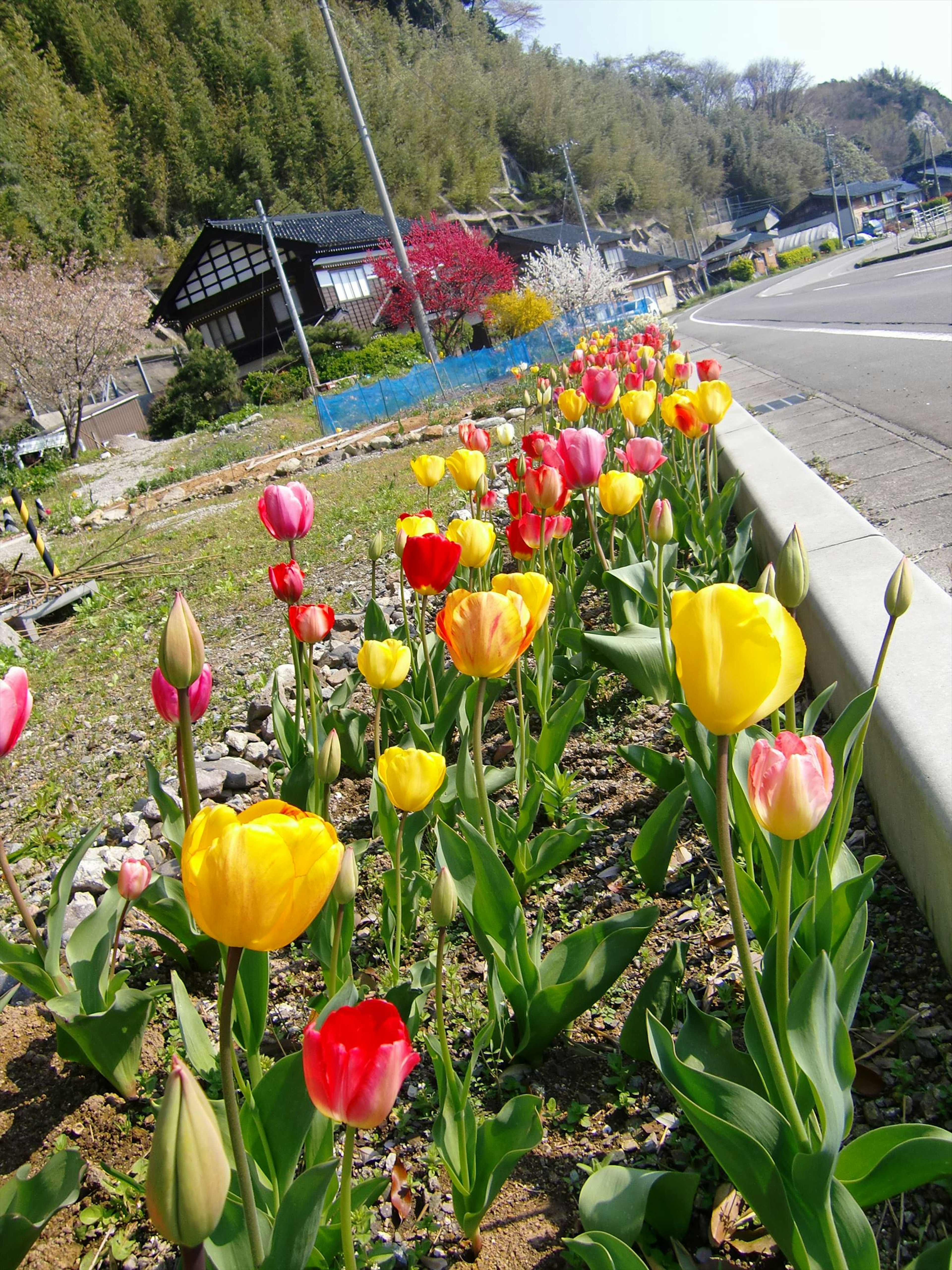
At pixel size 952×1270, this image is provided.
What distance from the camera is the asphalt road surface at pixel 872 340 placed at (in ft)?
17.8

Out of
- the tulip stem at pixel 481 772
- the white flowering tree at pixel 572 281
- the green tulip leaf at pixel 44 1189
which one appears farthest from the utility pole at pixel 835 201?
the green tulip leaf at pixel 44 1189

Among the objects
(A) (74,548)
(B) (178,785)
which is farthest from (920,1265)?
(A) (74,548)

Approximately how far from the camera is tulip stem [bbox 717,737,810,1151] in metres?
0.83

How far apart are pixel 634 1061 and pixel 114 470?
19923 mm

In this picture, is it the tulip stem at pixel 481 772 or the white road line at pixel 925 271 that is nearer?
the tulip stem at pixel 481 772

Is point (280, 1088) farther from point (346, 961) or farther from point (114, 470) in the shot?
point (114, 470)

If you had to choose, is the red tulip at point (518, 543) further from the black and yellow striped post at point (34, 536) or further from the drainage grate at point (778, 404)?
the drainage grate at point (778, 404)

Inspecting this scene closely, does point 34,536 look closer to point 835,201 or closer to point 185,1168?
point 185,1168

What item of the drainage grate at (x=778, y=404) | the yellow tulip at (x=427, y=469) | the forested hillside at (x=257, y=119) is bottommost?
the drainage grate at (x=778, y=404)

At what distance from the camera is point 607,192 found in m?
72.5

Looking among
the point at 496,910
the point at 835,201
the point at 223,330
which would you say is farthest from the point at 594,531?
the point at 835,201

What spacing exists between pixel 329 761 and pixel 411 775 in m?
0.20

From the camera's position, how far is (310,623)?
1.86 metres

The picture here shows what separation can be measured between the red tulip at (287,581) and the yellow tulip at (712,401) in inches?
53.8
